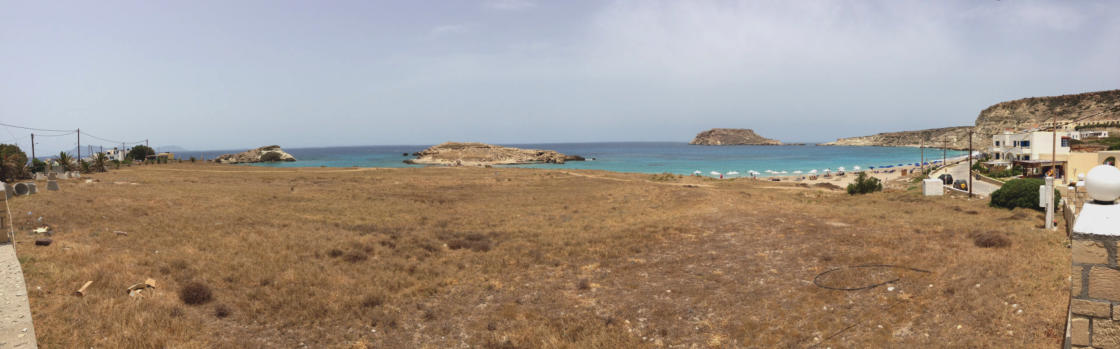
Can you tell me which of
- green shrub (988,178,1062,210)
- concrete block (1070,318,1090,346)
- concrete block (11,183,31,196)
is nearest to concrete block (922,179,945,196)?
green shrub (988,178,1062,210)

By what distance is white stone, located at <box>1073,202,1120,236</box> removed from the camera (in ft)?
16.0

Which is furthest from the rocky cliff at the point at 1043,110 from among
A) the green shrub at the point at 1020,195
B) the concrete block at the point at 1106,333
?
the concrete block at the point at 1106,333

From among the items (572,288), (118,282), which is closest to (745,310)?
(572,288)

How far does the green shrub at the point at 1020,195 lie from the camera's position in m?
26.2

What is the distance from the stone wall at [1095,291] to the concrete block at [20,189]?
37.4m

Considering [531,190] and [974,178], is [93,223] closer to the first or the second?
[531,190]

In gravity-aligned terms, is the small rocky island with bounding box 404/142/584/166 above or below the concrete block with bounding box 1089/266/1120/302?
above

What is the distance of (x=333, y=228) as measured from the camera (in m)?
21.7

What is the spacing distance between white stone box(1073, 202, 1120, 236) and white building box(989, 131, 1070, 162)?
212 ft

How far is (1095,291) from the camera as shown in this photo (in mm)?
5086

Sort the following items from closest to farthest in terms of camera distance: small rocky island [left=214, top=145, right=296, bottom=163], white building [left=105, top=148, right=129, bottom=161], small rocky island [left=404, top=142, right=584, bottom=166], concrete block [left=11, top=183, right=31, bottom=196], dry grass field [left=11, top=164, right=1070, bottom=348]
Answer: dry grass field [left=11, top=164, right=1070, bottom=348] < concrete block [left=11, top=183, right=31, bottom=196] < white building [left=105, top=148, right=129, bottom=161] < small rocky island [left=404, top=142, right=584, bottom=166] < small rocky island [left=214, top=145, right=296, bottom=163]

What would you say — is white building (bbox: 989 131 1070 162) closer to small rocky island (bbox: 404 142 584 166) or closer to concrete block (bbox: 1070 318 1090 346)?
concrete block (bbox: 1070 318 1090 346)

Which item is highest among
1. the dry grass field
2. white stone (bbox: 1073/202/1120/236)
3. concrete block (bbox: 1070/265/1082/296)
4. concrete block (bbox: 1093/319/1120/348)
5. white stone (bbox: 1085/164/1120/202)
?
white stone (bbox: 1085/164/1120/202)

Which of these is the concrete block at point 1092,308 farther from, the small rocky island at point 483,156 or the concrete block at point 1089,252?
the small rocky island at point 483,156
